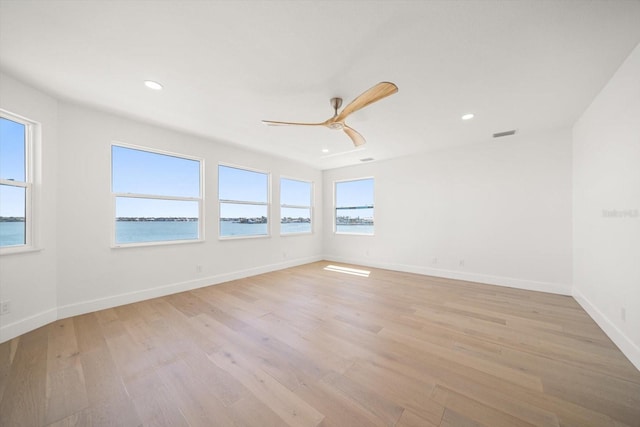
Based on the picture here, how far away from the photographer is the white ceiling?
1.53 metres

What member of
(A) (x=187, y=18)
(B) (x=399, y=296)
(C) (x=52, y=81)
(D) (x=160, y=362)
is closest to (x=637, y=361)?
(B) (x=399, y=296)

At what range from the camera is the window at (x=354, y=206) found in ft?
18.8

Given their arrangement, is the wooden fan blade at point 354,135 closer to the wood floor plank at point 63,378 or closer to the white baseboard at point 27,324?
the wood floor plank at point 63,378

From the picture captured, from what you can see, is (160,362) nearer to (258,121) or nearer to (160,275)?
(160,275)

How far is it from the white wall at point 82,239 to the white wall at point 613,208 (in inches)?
197

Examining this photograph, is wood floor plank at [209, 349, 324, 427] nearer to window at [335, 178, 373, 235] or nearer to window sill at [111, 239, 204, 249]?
window sill at [111, 239, 204, 249]

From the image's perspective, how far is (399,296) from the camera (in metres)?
3.49

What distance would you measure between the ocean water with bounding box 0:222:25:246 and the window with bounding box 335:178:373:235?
5328 mm

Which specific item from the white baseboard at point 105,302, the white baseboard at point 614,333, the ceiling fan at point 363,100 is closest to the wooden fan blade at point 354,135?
the ceiling fan at point 363,100

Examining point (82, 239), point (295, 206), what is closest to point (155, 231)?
point (82, 239)

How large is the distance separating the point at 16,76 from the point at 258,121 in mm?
2332

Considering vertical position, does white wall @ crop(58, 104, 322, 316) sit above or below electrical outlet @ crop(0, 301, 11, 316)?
above

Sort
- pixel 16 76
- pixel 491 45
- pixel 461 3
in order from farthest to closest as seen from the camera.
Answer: pixel 16 76 → pixel 491 45 → pixel 461 3

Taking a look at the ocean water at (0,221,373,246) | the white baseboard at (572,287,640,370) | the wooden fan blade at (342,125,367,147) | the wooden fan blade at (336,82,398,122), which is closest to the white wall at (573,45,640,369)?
the white baseboard at (572,287,640,370)
